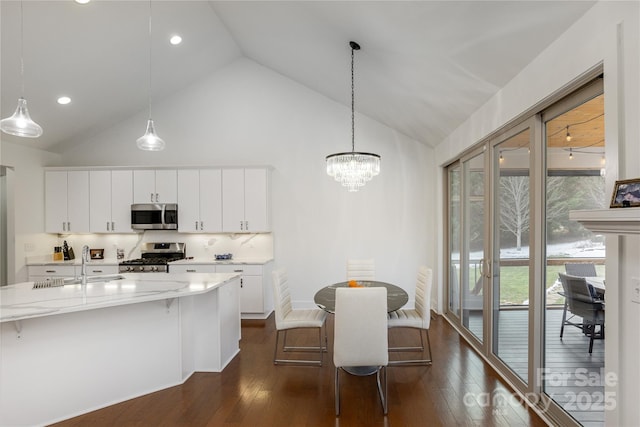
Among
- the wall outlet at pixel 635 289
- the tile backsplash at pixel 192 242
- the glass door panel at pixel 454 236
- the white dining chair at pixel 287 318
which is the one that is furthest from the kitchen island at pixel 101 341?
the glass door panel at pixel 454 236

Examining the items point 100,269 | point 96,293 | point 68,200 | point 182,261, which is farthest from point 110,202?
point 96,293

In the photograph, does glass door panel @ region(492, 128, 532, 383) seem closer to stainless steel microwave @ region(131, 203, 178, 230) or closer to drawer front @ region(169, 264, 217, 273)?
drawer front @ region(169, 264, 217, 273)

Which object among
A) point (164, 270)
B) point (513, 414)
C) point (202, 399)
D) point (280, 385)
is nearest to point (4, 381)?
point (202, 399)

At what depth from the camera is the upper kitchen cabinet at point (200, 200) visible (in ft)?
17.1

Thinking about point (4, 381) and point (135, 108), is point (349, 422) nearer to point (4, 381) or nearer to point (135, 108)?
point (4, 381)

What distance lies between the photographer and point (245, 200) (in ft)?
17.0

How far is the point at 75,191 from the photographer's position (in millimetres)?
5316

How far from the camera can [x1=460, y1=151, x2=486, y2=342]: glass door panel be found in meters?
3.68

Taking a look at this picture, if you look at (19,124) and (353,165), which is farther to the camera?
(353,165)

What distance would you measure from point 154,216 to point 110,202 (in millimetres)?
833

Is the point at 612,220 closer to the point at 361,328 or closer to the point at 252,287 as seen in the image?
the point at 361,328

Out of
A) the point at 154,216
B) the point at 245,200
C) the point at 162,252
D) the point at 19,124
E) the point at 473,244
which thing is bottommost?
the point at 162,252

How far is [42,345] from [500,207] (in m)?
4.14

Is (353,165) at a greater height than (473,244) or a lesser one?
greater
